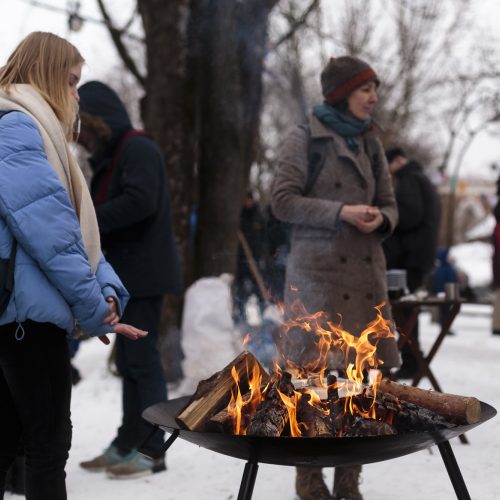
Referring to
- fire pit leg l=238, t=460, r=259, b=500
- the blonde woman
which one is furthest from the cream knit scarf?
fire pit leg l=238, t=460, r=259, b=500

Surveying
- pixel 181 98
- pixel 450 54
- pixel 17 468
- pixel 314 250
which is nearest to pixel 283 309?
pixel 314 250

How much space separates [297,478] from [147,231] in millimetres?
1614

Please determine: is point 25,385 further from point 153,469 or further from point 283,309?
point 153,469

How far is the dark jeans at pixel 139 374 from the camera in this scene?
172 inches

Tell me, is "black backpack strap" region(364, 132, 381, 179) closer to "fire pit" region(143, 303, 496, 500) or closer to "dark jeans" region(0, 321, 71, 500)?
"fire pit" region(143, 303, 496, 500)

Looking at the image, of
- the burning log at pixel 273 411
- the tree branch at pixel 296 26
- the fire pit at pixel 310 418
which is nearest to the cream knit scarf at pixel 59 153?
the fire pit at pixel 310 418

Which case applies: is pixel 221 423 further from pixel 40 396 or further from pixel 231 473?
pixel 231 473

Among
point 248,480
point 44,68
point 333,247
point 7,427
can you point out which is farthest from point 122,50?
point 248,480

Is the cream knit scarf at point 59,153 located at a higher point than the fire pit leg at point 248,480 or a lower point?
higher

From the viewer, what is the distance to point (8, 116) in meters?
2.62

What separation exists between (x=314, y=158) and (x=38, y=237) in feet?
6.09

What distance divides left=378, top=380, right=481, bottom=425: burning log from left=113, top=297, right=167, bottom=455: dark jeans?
167 cm

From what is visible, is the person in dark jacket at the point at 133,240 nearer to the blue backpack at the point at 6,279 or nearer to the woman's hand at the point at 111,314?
the woman's hand at the point at 111,314

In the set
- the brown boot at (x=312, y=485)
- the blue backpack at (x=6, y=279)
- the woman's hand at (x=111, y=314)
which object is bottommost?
the brown boot at (x=312, y=485)
